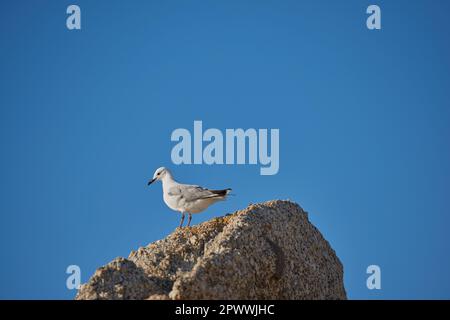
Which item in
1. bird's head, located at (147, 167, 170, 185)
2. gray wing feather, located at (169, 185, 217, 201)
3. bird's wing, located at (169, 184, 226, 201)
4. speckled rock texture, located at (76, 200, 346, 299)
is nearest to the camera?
speckled rock texture, located at (76, 200, 346, 299)

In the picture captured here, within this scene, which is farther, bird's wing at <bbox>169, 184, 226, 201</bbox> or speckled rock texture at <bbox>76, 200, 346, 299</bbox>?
bird's wing at <bbox>169, 184, 226, 201</bbox>

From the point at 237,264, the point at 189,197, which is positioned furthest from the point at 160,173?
the point at 237,264

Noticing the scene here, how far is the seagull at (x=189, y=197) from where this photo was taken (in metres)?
13.6

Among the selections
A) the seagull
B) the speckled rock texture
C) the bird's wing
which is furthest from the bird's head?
the speckled rock texture

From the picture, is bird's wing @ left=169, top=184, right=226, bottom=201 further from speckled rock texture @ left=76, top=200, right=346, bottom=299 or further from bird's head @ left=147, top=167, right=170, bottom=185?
speckled rock texture @ left=76, top=200, right=346, bottom=299

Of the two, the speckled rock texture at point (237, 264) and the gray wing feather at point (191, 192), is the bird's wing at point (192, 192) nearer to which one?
the gray wing feather at point (191, 192)

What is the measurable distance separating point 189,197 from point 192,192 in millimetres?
150

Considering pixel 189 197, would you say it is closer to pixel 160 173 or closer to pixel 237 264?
pixel 160 173

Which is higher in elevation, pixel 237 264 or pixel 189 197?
pixel 189 197

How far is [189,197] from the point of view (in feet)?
46.1

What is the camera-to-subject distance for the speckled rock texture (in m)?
8.45

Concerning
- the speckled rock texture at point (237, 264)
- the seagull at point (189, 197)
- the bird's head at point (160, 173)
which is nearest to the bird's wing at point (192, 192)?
the seagull at point (189, 197)
